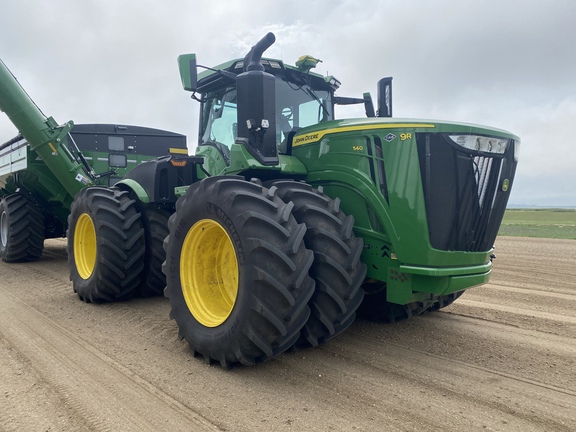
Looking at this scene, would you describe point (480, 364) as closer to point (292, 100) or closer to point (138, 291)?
point (292, 100)

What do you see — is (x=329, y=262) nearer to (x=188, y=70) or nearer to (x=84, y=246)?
(x=188, y=70)

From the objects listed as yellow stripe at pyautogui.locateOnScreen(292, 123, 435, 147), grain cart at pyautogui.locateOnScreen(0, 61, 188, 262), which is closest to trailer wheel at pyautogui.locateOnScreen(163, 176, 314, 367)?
yellow stripe at pyautogui.locateOnScreen(292, 123, 435, 147)

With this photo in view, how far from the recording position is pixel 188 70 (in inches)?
175

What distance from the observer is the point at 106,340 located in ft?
13.8

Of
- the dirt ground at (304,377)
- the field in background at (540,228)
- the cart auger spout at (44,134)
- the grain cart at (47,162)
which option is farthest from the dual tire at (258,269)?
the field in background at (540,228)

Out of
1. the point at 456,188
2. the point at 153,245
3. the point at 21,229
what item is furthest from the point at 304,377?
the point at 21,229

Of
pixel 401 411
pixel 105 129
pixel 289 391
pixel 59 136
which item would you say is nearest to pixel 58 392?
pixel 289 391

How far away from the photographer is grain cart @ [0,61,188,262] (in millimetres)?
7551

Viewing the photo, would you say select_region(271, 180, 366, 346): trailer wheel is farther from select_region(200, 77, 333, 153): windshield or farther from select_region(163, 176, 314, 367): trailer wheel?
select_region(200, 77, 333, 153): windshield

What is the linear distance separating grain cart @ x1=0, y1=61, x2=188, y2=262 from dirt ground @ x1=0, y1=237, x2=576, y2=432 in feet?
10.7

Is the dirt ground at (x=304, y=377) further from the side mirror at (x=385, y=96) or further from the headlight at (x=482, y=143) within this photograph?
the side mirror at (x=385, y=96)

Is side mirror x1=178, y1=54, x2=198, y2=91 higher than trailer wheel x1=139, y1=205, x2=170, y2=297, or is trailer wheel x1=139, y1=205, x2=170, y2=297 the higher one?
side mirror x1=178, y1=54, x2=198, y2=91

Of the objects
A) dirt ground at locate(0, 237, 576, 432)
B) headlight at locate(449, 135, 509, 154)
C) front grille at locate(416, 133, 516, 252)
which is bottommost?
dirt ground at locate(0, 237, 576, 432)

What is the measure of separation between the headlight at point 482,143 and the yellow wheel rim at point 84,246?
467 centimetres
